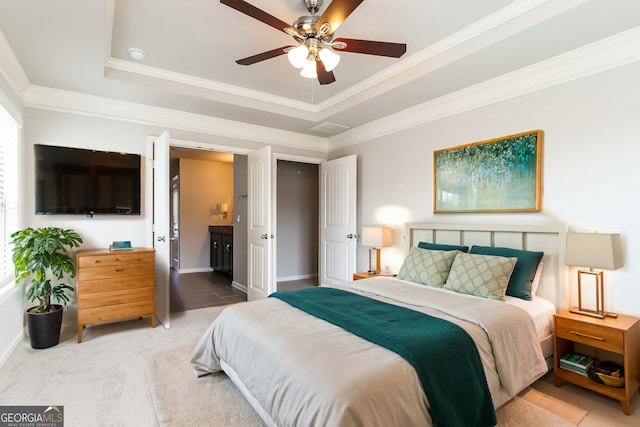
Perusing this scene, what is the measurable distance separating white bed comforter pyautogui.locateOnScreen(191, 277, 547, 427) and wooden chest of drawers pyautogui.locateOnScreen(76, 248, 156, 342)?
54.7 inches

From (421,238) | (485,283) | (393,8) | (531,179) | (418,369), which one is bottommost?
(418,369)

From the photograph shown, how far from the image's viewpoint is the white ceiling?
7.43ft

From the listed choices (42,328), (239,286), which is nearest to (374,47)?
(42,328)

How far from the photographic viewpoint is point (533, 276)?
270cm

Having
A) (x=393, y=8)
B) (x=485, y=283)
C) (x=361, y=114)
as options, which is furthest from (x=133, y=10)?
(x=485, y=283)

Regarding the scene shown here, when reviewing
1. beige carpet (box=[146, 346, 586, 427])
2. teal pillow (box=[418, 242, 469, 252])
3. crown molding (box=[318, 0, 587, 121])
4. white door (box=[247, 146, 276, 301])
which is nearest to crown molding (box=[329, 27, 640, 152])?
crown molding (box=[318, 0, 587, 121])

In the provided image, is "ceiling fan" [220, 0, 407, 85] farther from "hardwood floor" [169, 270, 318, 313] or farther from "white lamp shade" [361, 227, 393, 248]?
"hardwood floor" [169, 270, 318, 313]

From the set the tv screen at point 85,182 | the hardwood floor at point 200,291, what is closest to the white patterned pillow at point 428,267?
the hardwood floor at point 200,291

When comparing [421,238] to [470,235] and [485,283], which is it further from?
[485,283]

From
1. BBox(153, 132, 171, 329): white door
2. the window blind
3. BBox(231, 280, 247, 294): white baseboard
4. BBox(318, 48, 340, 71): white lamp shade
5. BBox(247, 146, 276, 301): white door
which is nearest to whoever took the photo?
BBox(318, 48, 340, 71): white lamp shade

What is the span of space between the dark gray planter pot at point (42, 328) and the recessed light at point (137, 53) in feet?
8.15

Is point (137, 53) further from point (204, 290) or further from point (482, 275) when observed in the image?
point (204, 290)

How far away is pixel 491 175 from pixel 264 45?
8.11 ft

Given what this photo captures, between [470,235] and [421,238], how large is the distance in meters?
→ 0.60
